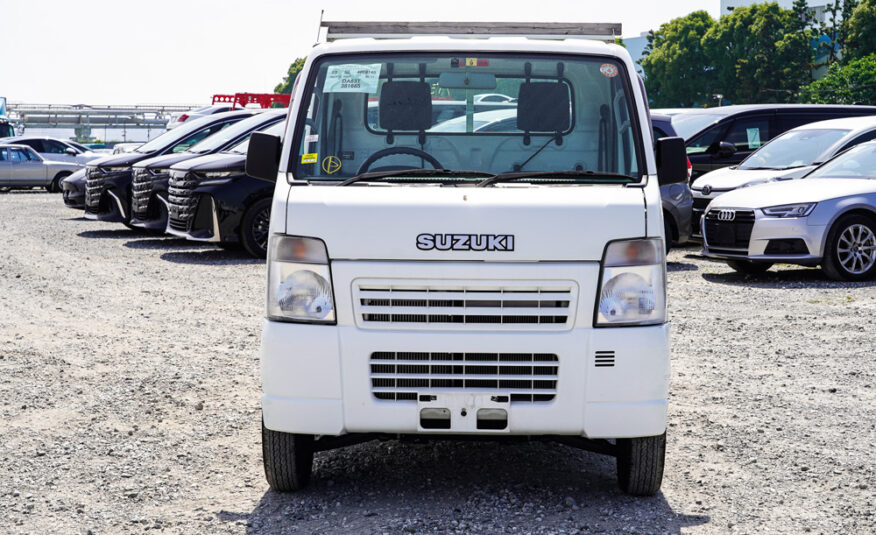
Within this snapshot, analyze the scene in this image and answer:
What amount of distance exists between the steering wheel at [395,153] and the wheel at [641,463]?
1.54 metres

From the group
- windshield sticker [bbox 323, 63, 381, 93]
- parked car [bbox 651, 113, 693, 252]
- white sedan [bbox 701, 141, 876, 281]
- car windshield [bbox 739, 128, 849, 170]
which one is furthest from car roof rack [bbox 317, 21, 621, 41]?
car windshield [bbox 739, 128, 849, 170]

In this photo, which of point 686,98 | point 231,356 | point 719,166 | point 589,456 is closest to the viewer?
point 589,456

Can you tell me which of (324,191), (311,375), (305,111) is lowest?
(311,375)

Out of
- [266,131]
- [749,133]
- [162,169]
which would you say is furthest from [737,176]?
[162,169]

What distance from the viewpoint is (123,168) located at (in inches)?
687

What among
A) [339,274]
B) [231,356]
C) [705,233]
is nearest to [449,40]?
[339,274]

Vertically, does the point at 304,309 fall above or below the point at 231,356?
above

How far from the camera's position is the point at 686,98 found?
3135 inches

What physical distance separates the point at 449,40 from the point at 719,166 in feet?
38.2

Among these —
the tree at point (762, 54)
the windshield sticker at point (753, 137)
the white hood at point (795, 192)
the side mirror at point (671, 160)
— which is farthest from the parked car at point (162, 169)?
the tree at point (762, 54)

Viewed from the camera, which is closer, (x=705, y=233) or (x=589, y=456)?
(x=589, y=456)

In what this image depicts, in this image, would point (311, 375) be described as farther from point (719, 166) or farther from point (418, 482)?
point (719, 166)

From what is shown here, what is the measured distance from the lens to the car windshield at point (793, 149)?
46.5 feet

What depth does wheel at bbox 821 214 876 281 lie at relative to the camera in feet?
38.7
